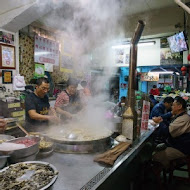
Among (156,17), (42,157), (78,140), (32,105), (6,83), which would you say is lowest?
(42,157)

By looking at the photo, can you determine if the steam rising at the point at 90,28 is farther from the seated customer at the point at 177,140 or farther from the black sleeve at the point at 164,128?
the seated customer at the point at 177,140

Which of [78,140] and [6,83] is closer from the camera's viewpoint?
[78,140]

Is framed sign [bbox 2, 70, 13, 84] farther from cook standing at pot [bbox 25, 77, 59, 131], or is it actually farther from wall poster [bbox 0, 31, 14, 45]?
cook standing at pot [bbox 25, 77, 59, 131]

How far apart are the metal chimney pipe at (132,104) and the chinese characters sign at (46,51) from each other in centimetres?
290

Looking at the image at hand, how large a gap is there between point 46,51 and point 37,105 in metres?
2.19

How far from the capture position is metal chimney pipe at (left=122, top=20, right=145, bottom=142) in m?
2.24

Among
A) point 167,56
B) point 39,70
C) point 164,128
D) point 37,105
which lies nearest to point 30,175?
point 37,105

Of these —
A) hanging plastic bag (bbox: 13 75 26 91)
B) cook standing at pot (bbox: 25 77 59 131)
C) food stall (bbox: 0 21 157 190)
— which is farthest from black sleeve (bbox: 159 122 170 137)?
hanging plastic bag (bbox: 13 75 26 91)

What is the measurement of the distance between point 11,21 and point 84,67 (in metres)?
2.89

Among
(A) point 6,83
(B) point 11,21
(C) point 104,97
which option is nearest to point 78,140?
(A) point 6,83

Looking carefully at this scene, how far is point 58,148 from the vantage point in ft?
6.10

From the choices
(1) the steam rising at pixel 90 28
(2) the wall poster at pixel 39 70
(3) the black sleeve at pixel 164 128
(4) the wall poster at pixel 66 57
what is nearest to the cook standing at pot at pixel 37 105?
(1) the steam rising at pixel 90 28

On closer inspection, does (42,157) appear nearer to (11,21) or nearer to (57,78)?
(11,21)

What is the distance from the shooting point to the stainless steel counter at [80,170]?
126 cm
